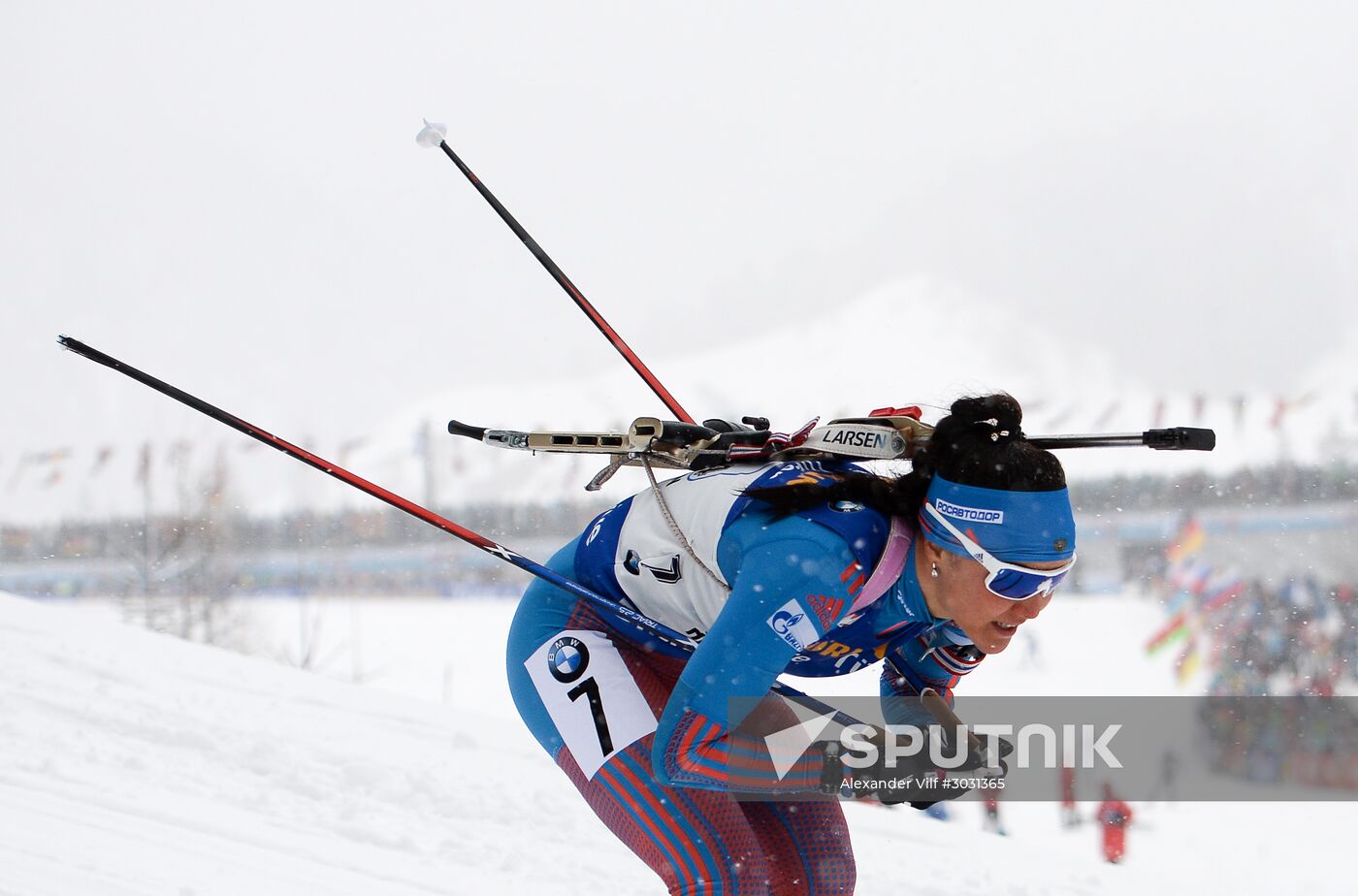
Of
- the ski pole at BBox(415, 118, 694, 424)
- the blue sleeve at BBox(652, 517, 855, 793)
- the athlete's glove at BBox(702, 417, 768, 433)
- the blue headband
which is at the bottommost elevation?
the blue sleeve at BBox(652, 517, 855, 793)

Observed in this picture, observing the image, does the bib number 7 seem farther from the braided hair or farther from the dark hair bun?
the dark hair bun

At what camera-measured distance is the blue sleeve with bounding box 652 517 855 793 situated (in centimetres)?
159

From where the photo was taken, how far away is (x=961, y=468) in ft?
5.66

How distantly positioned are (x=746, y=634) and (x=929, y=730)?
42 cm

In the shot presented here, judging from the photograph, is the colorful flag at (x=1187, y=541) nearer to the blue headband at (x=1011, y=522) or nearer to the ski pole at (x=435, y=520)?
the ski pole at (x=435, y=520)

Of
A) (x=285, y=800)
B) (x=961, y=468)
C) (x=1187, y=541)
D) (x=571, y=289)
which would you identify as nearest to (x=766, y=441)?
(x=961, y=468)

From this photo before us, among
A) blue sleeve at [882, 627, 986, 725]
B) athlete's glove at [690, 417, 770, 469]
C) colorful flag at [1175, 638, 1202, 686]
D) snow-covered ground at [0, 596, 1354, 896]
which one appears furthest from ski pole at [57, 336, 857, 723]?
colorful flag at [1175, 638, 1202, 686]

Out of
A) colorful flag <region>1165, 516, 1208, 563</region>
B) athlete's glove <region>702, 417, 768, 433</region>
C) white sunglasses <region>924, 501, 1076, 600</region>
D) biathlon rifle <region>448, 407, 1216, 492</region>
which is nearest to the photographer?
white sunglasses <region>924, 501, 1076, 600</region>

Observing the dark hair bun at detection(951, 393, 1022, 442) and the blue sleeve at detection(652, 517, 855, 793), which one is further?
the dark hair bun at detection(951, 393, 1022, 442)

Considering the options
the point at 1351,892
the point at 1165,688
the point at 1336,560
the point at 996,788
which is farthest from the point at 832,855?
the point at 1336,560

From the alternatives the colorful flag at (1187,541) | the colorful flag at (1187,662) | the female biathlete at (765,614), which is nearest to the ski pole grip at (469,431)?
the female biathlete at (765,614)

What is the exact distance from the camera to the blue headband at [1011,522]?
5.52 feet

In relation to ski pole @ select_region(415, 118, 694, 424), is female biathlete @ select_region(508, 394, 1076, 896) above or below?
below

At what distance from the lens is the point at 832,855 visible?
2.04 meters
